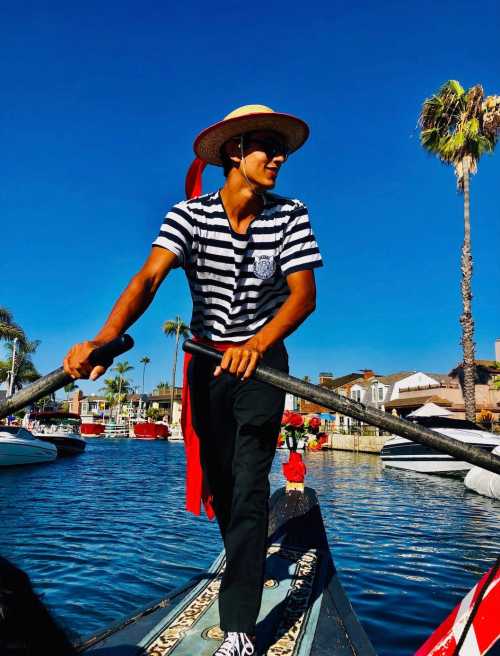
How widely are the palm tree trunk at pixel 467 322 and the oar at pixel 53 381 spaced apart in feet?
65.2

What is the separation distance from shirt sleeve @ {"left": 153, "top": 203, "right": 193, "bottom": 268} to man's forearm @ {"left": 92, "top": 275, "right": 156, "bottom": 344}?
0.22 metres

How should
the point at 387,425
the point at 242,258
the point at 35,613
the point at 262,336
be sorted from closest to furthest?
1. the point at 35,613
2. the point at 387,425
3. the point at 262,336
4. the point at 242,258

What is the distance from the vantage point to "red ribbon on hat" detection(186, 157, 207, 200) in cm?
319

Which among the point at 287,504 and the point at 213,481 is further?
the point at 287,504

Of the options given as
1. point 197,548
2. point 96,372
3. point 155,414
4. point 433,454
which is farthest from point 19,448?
point 155,414

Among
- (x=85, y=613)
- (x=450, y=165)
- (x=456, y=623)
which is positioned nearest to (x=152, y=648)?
(x=456, y=623)

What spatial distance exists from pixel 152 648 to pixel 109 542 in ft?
17.5

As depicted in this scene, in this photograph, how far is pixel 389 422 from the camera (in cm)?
158

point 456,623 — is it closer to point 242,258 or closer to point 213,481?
point 213,481

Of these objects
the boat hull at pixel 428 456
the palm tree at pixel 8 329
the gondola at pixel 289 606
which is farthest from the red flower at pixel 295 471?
the palm tree at pixel 8 329

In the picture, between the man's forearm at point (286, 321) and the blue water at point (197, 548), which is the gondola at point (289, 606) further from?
the blue water at point (197, 548)

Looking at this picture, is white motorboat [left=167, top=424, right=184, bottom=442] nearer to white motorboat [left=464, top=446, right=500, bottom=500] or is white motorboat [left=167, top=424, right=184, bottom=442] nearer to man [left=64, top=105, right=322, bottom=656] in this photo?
white motorboat [left=464, top=446, right=500, bottom=500]

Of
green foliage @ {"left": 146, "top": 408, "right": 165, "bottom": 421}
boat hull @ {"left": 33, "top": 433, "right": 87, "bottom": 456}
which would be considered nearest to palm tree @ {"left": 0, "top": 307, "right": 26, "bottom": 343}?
boat hull @ {"left": 33, "top": 433, "right": 87, "bottom": 456}

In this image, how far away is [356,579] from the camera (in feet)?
17.2
